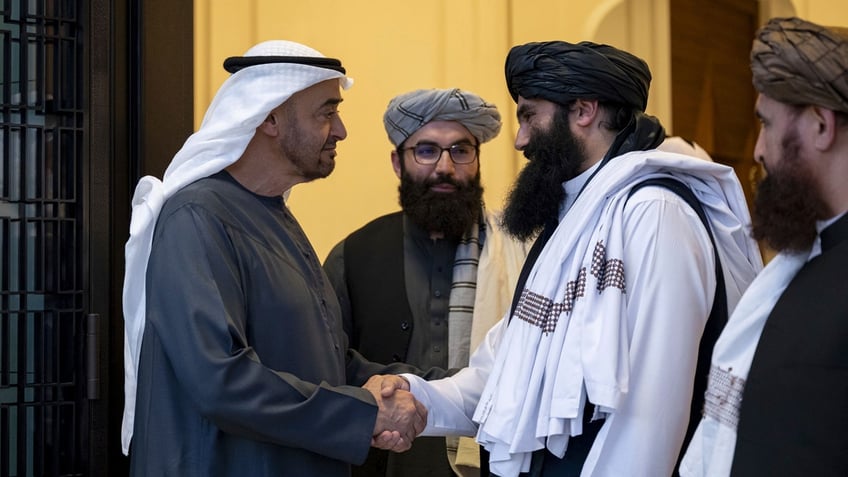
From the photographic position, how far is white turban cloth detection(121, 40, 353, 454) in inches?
116

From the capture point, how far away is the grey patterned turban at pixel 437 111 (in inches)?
156

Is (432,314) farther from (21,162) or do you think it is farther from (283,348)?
(21,162)

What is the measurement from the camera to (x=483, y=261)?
12.5ft

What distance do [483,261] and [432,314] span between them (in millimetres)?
252

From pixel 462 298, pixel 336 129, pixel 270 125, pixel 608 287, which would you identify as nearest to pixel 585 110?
pixel 608 287

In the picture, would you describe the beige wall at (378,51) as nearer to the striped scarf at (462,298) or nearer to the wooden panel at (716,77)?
the wooden panel at (716,77)

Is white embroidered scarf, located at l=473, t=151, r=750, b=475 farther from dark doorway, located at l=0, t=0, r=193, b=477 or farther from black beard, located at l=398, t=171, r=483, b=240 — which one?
dark doorway, located at l=0, t=0, r=193, b=477

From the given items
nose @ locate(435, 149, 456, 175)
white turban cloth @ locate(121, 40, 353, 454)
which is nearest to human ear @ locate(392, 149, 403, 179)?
nose @ locate(435, 149, 456, 175)

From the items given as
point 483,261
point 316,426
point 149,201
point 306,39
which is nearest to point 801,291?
point 316,426

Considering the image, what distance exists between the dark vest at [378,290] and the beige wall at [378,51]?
22.2 inches

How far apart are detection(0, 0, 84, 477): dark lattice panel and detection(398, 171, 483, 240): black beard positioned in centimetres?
113

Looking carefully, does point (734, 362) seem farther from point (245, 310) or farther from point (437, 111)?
point (437, 111)

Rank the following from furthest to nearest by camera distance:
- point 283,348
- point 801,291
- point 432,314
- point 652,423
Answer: point 432,314, point 283,348, point 652,423, point 801,291

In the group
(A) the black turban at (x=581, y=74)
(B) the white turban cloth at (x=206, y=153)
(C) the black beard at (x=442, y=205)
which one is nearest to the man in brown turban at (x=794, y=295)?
(A) the black turban at (x=581, y=74)
